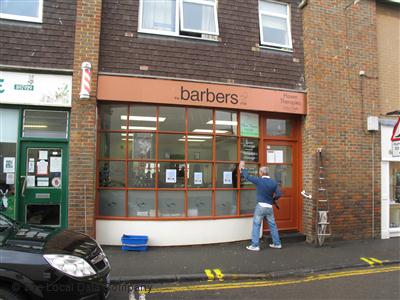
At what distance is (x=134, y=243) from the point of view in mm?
7539

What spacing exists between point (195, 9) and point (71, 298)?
7.07 m

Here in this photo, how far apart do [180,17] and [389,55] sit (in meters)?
5.65

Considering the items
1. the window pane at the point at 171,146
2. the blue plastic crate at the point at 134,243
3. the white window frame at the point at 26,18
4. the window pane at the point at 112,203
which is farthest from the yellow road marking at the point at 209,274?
the white window frame at the point at 26,18

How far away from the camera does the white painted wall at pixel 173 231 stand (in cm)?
787

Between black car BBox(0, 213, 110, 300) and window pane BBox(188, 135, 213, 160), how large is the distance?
4318 millimetres

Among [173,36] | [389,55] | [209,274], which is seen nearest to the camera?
[209,274]

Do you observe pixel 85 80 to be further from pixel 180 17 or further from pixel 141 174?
pixel 180 17

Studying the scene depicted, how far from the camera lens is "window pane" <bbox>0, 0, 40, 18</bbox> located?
7.71 metres

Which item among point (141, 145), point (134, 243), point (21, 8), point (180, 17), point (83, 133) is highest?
point (180, 17)

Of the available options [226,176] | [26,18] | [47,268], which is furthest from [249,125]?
[47,268]

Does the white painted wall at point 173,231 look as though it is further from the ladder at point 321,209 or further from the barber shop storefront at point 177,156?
the ladder at point 321,209

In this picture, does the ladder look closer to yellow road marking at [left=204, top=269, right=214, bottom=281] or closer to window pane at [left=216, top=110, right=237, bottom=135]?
window pane at [left=216, top=110, right=237, bottom=135]

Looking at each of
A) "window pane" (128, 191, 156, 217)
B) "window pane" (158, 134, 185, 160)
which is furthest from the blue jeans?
"window pane" (128, 191, 156, 217)

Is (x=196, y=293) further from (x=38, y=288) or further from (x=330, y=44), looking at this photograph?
(x=330, y=44)
